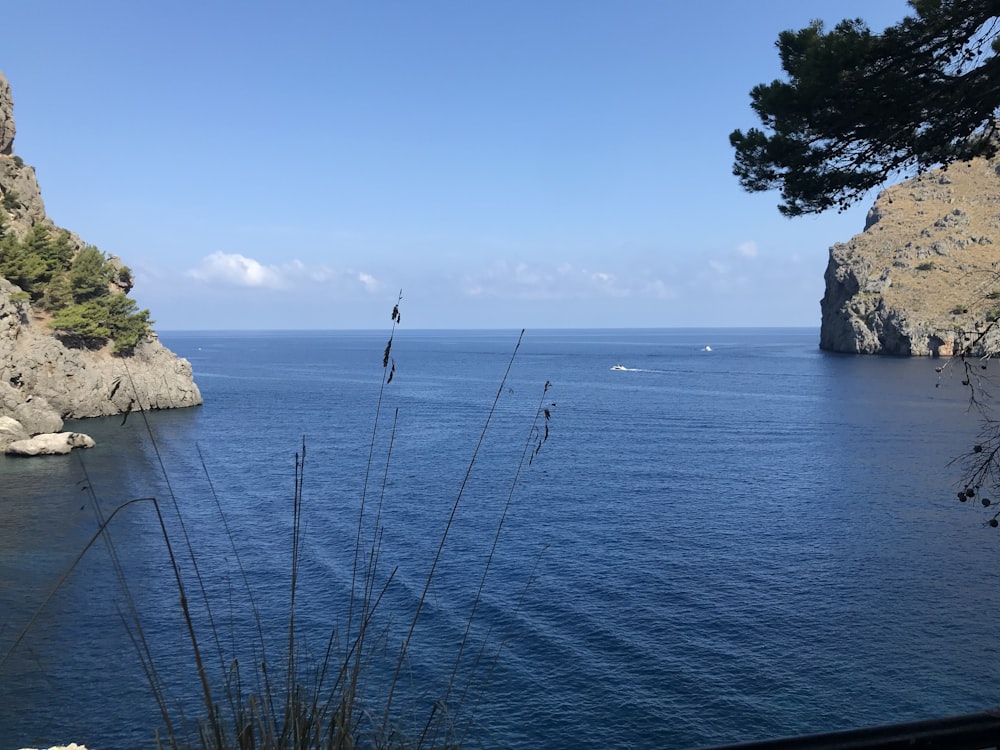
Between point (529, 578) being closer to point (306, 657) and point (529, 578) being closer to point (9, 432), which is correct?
point (306, 657)

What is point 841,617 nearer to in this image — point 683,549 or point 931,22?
point 683,549

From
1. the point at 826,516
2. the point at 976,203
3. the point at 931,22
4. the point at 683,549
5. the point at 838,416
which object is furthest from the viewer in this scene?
the point at 976,203

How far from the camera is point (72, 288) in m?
70.1

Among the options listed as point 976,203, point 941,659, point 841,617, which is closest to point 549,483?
point 841,617

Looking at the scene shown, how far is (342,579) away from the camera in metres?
29.9

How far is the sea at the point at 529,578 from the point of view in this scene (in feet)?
64.7

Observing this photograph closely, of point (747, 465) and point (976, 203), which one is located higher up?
point (976, 203)

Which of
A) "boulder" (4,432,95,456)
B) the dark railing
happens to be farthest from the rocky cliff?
the dark railing

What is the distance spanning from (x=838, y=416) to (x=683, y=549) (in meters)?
44.6

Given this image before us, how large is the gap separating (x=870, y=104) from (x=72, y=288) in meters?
74.6

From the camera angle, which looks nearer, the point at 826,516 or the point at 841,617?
the point at 841,617

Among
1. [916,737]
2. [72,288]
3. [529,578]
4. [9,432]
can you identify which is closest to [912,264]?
[72,288]

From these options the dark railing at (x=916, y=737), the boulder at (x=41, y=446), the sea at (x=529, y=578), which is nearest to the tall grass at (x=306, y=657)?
the sea at (x=529, y=578)

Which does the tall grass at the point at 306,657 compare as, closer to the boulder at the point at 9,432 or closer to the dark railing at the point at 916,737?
Result: the dark railing at the point at 916,737
